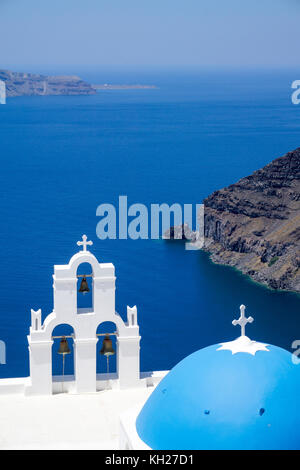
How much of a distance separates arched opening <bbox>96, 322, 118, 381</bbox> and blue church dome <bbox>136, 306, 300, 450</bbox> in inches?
186

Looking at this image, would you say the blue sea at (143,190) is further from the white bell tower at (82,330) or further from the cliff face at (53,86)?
the white bell tower at (82,330)

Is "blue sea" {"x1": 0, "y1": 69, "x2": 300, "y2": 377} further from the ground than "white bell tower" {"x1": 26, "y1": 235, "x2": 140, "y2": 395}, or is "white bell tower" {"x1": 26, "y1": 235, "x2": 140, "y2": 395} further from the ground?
"blue sea" {"x1": 0, "y1": 69, "x2": 300, "y2": 377}

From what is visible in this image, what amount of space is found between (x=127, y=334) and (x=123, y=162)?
82588 mm

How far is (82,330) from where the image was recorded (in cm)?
1980

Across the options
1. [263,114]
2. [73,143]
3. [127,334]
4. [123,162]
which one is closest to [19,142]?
[73,143]

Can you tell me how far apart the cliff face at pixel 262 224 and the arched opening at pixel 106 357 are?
27654mm

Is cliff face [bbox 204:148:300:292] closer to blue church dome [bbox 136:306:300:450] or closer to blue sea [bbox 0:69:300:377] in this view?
blue sea [bbox 0:69:300:377]

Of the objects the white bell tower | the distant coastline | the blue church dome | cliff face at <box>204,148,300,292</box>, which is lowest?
the blue church dome

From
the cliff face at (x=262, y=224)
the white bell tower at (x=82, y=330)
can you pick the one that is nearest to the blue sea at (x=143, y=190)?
the cliff face at (x=262, y=224)

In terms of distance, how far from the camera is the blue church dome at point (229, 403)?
575 inches

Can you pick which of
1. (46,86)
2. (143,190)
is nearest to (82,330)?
(143,190)

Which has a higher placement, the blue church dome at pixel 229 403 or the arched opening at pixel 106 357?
the arched opening at pixel 106 357

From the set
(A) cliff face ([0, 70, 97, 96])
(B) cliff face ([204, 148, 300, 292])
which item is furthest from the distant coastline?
(B) cliff face ([204, 148, 300, 292])

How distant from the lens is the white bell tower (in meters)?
19.5
